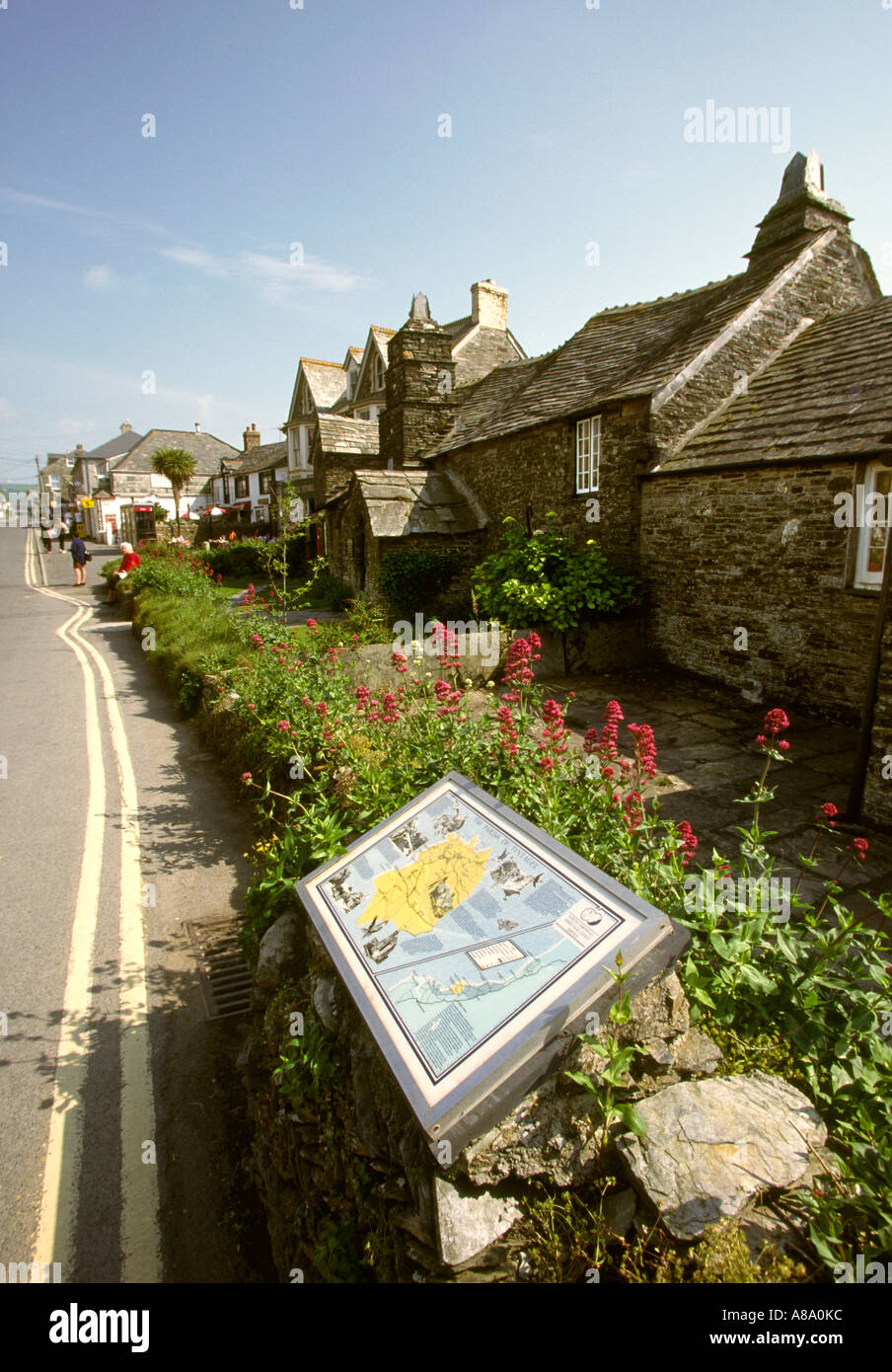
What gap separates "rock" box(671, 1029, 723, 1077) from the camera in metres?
2.83

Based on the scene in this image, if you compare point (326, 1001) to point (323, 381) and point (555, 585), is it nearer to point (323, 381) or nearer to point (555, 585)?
point (555, 585)

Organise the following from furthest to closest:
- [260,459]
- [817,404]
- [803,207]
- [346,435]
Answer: [260,459]
[346,435]
[803,207]
[817,404]

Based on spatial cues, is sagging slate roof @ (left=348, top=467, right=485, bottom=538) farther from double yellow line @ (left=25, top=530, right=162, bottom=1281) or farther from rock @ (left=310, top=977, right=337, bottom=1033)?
rock @ (left=310, top=977, right=337, bottom=1033)

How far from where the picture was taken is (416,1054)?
2.55 m

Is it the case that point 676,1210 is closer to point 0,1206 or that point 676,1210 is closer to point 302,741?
point 0,1206

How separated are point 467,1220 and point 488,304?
34.6 m

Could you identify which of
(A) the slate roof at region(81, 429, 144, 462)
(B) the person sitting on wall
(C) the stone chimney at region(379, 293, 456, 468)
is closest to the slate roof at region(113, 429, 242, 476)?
(A) the slate roof at region(81, 429, 144, 462)

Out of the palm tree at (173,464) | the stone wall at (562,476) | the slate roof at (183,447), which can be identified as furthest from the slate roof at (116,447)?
the stone wall at (562,476)

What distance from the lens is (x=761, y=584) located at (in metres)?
9.62

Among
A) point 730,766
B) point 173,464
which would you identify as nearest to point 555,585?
point 730,766

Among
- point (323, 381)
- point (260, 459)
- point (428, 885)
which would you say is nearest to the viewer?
point (428, 885)

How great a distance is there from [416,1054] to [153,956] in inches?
136

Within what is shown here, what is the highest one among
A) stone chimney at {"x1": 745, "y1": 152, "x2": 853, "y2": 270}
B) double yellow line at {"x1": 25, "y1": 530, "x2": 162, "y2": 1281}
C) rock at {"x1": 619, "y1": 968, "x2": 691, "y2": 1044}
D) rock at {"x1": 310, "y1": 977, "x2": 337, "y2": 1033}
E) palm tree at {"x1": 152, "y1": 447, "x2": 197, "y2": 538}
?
palm tree at {"x1": 152, "y1": 447, "x2": 197, "y2": 538}

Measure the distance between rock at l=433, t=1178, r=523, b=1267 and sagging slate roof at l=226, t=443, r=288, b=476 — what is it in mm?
51727
